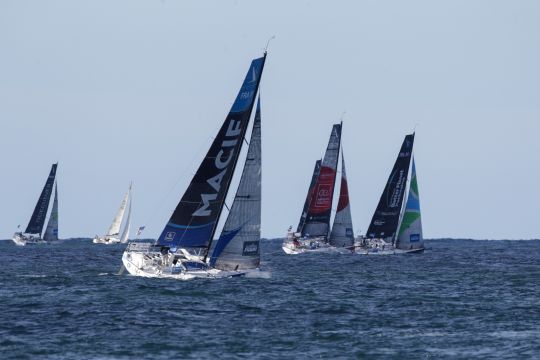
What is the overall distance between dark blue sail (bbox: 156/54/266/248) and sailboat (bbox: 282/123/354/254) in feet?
148

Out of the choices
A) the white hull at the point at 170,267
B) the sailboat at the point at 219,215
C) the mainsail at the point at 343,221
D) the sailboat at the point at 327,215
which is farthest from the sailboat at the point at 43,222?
the sailboat at the point at 219,215

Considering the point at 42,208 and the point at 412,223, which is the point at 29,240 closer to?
the point at 42,208

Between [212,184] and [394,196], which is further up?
[394,196]

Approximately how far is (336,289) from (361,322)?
14221 millimetres

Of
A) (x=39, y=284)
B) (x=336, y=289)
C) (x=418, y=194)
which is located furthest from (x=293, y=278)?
(x=418, y=194)

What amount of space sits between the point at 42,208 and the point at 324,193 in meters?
58.3

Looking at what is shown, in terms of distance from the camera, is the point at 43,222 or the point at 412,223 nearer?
the point at 412,223

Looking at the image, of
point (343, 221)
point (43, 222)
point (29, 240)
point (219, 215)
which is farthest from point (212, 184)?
point (29, 240)

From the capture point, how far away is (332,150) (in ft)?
316

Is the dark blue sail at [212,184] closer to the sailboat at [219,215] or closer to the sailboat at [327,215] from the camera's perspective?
the sailboat at [219,215]

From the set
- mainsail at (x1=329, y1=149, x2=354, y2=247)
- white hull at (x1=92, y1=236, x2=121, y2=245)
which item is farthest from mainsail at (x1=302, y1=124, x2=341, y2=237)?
white hull at (x1=92, y1=236, x2=121, y2=245)

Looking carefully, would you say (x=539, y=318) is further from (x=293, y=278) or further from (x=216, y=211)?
(x=293, y=278)

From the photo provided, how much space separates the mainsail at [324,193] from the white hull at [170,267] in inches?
1767

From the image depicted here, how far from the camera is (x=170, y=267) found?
50.7 metres
